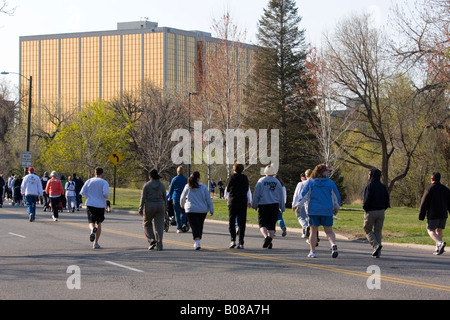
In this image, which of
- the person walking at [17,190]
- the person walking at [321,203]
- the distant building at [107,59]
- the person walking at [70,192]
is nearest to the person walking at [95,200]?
the person walking at [321,203]

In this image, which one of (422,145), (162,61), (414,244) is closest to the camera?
(414,244)

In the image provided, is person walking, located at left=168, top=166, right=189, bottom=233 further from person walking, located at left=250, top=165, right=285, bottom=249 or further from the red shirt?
the red shirt

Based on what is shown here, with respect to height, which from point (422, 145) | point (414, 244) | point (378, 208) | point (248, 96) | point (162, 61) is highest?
point (162, 61)

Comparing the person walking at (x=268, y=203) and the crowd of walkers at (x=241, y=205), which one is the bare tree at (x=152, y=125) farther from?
the person walking at (x=268, y=203)

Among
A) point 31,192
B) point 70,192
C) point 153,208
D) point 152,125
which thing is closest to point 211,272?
point 153,208

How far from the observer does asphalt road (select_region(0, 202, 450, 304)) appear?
956 cm

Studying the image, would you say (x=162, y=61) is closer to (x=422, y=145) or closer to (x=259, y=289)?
(x=422, y=145)

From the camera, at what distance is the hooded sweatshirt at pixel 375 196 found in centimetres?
1452

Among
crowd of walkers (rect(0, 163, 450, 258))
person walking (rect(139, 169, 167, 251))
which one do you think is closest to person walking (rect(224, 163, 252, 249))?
crowd of walkers (rect(0, 163, 450, 258))

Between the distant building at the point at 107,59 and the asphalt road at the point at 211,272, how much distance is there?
11100 centimetres

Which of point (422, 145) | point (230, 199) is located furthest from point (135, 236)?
point (422, 145)

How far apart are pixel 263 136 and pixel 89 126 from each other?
59.4 feet

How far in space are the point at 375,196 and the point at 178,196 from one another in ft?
24.5
